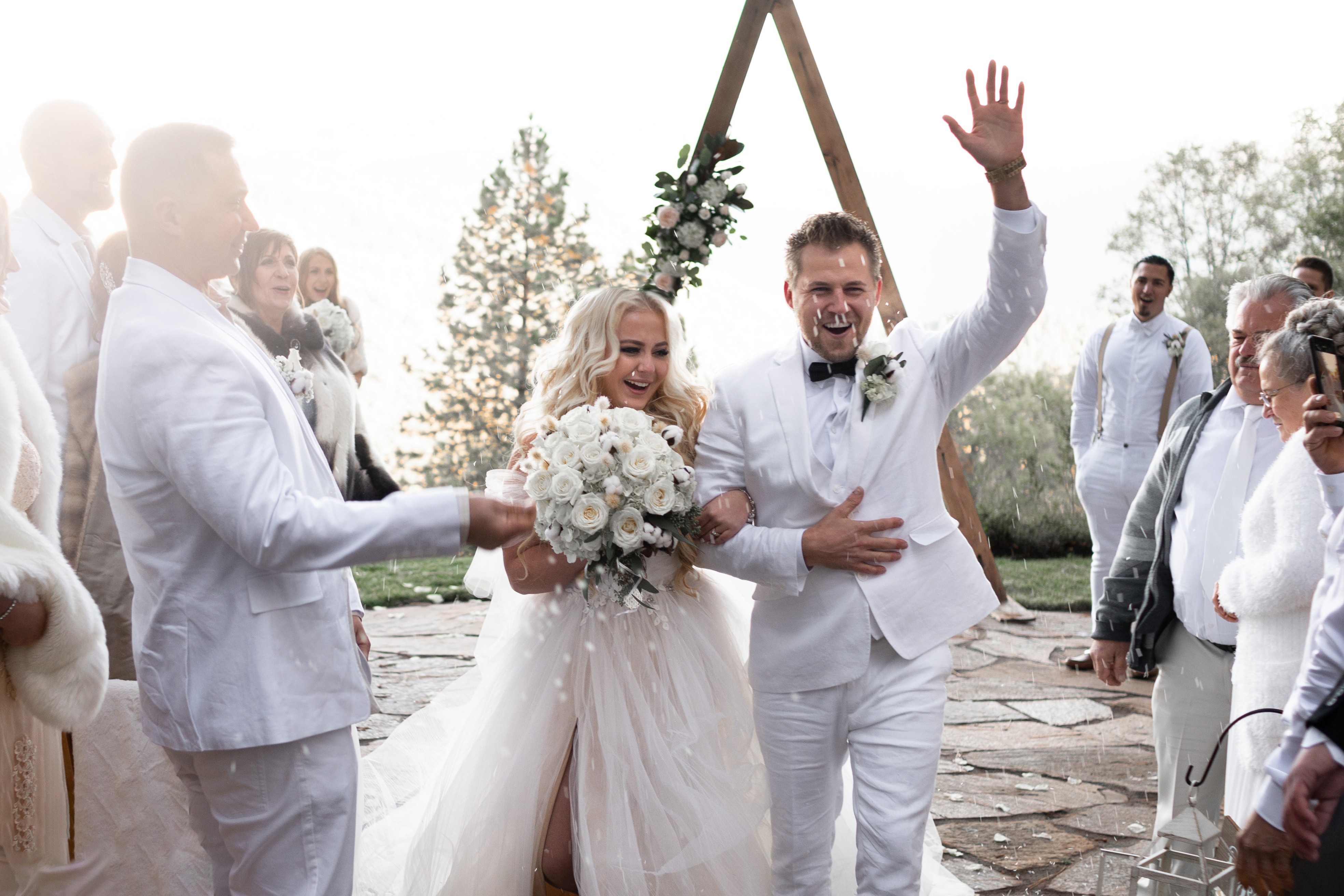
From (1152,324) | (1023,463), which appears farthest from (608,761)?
(1023,463)

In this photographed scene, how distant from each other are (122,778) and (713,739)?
2.01 meters

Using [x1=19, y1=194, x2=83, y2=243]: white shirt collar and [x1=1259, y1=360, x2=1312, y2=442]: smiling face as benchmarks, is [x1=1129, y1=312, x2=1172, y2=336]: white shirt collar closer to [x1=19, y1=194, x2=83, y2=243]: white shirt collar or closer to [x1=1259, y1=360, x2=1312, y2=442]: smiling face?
[x1=1259, y1=360, x2=1312, y2=442]: smiling face

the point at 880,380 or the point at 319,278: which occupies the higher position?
the point at 319,278

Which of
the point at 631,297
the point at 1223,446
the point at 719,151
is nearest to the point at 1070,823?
the point at 1223,446

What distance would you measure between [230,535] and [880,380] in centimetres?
186

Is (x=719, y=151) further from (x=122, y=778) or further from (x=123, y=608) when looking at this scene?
(x=122, y=778)

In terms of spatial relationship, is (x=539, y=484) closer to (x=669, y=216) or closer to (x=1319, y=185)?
(x=669, y=216)

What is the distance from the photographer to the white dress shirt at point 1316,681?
6.36ft

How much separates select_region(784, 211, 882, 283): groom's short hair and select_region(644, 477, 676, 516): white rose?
792mm

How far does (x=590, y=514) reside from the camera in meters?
3.00

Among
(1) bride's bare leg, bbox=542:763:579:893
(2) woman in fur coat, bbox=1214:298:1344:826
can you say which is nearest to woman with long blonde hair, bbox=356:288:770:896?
(1) bride's bare leg, bbox=542:763:579:893

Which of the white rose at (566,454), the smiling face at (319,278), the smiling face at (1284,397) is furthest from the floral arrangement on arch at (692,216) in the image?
the smiling face at (319,278)

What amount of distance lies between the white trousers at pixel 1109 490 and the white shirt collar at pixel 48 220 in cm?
595

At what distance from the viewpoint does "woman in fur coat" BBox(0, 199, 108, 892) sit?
2.29 m
